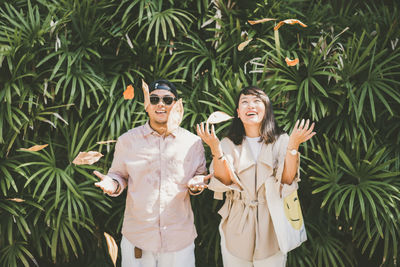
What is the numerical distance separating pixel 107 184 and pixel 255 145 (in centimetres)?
77

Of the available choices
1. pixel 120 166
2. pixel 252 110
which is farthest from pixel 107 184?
pixel 252 110

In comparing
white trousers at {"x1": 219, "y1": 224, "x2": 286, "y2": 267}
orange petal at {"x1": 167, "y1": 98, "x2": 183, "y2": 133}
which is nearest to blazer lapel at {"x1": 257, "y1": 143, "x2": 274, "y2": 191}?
white trousers at {"x1": 219, "y1": 224, "x2": 286, "y2": 267}

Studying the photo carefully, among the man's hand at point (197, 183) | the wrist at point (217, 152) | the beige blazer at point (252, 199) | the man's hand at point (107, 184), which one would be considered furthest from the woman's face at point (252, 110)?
the man's hand at point (107, 184)

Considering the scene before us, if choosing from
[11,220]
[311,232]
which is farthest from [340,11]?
[11,220]

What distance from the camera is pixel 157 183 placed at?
5.89 feet

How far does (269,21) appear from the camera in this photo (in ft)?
9.11

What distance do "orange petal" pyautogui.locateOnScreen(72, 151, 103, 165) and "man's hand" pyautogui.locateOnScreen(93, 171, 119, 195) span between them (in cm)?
67

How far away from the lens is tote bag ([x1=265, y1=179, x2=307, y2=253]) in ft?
5.55

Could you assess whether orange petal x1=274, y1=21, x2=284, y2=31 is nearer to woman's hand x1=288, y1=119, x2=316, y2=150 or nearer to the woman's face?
the woman's face

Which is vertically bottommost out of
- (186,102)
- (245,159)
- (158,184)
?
(158,184)

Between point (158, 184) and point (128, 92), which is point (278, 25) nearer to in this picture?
point (128, 92)

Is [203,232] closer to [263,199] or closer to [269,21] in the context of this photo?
[263,199]

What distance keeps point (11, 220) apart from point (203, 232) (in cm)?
131

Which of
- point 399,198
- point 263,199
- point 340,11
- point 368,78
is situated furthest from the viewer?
point 340,11
